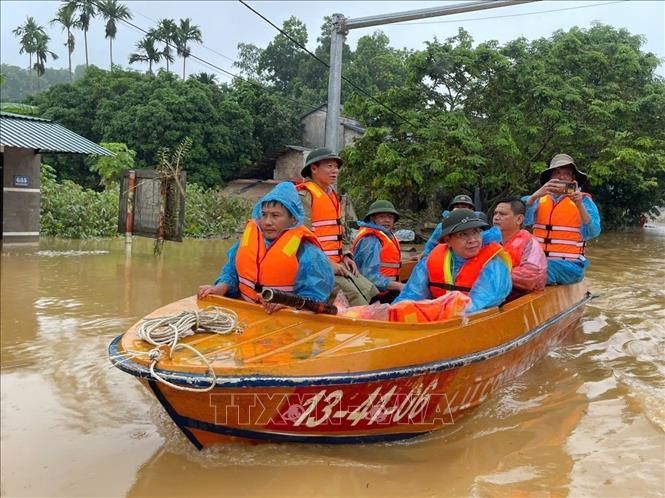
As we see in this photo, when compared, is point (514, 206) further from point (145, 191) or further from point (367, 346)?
point (145, 191)

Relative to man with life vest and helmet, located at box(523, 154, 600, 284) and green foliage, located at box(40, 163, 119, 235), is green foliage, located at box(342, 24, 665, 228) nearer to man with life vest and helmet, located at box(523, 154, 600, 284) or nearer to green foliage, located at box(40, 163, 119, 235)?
green foliage, located at box(40, 163, 119, 235)

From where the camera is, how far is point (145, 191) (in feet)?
37.6

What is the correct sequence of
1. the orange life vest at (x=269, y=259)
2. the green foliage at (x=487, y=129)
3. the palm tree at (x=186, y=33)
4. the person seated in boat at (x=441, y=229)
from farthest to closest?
the palm tree at (x=186, y=33) < the green foliage at (x=487, y=129) < the person seated in boat at (x=441, y=229) < the orange life vest at (x=269, y=259)

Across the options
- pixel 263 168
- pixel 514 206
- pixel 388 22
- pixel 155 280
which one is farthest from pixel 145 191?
pixel 263 168

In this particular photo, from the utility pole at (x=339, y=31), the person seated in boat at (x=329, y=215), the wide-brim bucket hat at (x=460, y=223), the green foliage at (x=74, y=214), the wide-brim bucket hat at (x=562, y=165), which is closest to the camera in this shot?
the wide-brim bucket hat at (x=460, y=223)

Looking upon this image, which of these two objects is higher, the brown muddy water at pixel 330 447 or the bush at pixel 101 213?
the bush at pixel 101 213

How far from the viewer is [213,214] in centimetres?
1669

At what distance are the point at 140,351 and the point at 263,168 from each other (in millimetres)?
19958

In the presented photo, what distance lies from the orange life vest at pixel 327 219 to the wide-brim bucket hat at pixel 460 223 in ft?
3.93

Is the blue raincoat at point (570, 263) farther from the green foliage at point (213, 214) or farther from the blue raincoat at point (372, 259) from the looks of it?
the green foliage at point (213, 214)

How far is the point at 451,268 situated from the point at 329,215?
1242 mm

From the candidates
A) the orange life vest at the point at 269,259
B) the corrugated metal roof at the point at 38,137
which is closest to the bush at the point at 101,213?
the corrugated metal roof at the point at 38,137

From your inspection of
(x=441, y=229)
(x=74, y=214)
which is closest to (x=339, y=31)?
(x=441, y=229)

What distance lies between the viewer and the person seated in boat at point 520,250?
5109mm
